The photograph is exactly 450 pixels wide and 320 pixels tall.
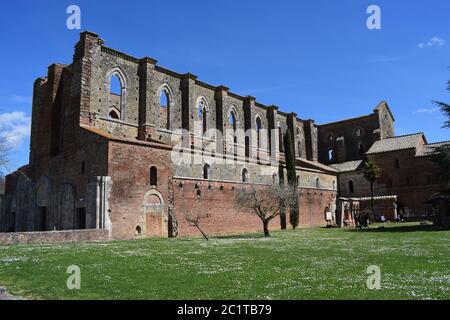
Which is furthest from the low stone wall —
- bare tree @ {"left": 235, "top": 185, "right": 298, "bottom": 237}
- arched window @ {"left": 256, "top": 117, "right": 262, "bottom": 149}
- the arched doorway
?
arched window @ {"left": 256, "top": 117, "right": 262, "bottom": 149}

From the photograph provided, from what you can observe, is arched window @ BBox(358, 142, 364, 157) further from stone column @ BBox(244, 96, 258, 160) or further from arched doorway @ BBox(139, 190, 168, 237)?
arched doorway @ BBox(139, 190, 168, 237)

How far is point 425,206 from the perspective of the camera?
145ft

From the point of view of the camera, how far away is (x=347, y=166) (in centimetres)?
5259

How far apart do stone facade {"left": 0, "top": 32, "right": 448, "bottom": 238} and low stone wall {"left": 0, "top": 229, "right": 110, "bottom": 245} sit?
873 mm

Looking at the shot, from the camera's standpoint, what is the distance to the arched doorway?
24.7 meters

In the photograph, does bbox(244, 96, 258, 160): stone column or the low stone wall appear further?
bbox(244, 96, 258, 160): stone column

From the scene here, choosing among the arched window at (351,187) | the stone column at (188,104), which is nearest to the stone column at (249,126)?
the stone column at (188,104)

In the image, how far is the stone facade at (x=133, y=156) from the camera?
949 inches

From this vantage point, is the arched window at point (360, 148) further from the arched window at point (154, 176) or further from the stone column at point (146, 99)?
the arched window at point (154, 176)

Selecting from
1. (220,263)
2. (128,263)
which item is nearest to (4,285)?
(128,263)

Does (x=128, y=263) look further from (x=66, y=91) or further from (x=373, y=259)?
(x=66, y=91)

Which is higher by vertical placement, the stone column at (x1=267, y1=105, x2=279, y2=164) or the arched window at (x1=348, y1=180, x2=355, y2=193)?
the stone column at (x1=267, y1=105, x2=279, y2=164)

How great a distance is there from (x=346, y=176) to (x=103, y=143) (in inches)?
1435

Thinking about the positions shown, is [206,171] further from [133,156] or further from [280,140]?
[280,140]
